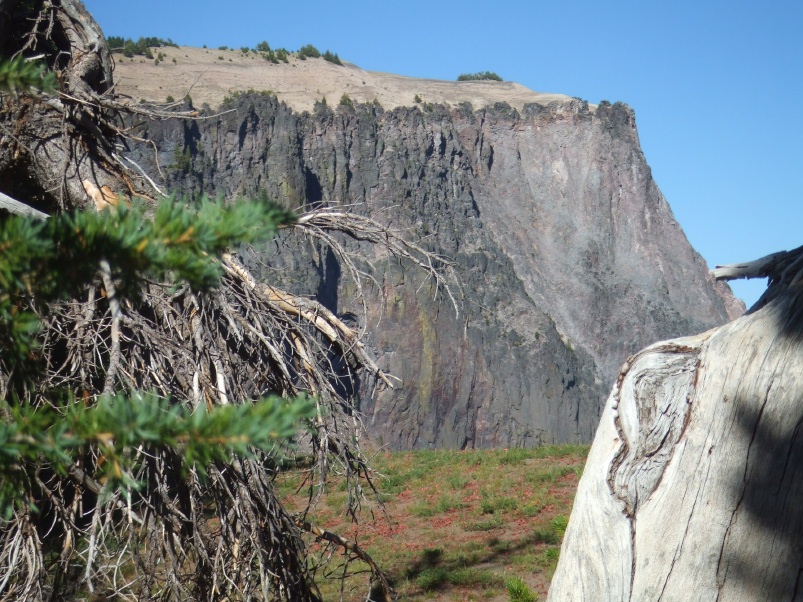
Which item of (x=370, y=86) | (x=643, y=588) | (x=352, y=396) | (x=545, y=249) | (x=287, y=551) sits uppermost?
(x=370, y=86)

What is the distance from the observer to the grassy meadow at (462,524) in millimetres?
6199

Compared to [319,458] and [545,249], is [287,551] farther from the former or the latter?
[545,249]

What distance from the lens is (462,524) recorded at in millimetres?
8211

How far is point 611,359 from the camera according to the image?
67.5 metres

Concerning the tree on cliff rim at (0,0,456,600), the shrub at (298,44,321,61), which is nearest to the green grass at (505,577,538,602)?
the tree on cliff rim at (0,0,456,600)

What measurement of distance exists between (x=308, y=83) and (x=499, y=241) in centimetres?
2304

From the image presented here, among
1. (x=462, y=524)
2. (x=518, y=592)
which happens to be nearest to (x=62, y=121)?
(x=518, y=592)

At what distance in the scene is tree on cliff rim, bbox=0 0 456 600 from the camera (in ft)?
10.3

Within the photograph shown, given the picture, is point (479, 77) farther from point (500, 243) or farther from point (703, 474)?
point (703, 474)

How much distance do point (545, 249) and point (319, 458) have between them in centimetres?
6608

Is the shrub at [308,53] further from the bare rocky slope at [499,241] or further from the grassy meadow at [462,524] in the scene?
the grassy meadow at [462,524]

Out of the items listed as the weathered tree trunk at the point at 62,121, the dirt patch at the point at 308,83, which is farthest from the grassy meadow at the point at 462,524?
the dirt patch at the point at 308,83

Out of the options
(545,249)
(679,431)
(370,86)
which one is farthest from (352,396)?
(370,86)

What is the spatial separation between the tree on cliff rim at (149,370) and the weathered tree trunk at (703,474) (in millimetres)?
999
